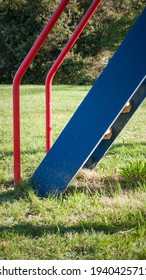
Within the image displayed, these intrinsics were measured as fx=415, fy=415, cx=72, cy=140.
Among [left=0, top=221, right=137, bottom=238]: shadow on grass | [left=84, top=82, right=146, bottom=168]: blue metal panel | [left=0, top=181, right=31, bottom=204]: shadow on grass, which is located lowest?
[left=0, top=181, right=31, bottom=204]: shadow on grass

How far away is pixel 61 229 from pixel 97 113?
80cm

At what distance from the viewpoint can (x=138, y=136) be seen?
5.63 metres

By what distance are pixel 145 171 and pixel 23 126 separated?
132 inches

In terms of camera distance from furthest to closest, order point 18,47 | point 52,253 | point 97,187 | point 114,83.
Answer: point 18,47 < point 97,187 < point 114,83 < point 52,253

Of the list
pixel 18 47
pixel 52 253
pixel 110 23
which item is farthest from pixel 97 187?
pixel 110 23

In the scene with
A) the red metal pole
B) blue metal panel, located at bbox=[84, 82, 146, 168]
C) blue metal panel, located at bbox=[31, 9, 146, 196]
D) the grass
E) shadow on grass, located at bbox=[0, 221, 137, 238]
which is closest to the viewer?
the grass

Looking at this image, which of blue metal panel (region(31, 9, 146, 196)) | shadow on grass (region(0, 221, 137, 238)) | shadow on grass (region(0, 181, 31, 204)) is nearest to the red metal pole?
shadow on grass (region(0, 181, 31, 204))

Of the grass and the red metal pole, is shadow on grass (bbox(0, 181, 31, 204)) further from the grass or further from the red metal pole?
the red metal pole

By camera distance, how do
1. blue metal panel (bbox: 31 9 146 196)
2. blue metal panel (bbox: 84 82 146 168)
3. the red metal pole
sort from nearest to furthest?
blue metal panel (bbox: 31 9 146 196) → the red metal pole → blue metal panel (bbox: 84 82 146 168)

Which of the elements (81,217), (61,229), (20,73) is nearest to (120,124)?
(20,73)

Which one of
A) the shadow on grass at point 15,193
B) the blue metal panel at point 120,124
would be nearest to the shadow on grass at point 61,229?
the shadow on grass at point 15,193

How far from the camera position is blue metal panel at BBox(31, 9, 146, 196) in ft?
8.64

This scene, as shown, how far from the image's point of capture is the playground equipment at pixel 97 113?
104 inches
